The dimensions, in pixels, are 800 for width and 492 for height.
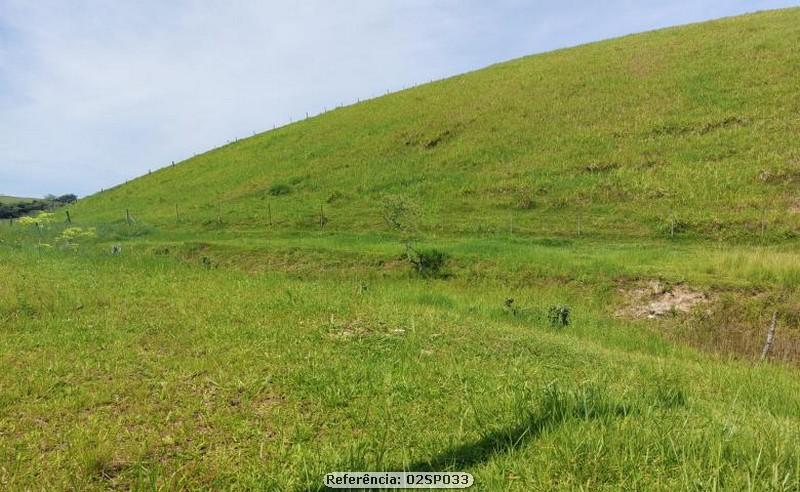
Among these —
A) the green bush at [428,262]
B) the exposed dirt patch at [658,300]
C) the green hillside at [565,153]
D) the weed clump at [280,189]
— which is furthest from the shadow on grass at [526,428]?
the weed clump at [280,189]

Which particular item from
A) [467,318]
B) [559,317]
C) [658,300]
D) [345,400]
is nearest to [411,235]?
[658,300]

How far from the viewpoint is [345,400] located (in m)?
5.70

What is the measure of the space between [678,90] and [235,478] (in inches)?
1602

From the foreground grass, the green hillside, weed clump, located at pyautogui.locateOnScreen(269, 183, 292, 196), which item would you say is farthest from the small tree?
weed clump, located at pyautogui.locateOnScreen(269, 183, 292, 196)

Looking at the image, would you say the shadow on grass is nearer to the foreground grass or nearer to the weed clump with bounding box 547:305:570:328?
the foreground grass

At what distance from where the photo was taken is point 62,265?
50.8 feet

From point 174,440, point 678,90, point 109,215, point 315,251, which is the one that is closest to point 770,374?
point 174,440

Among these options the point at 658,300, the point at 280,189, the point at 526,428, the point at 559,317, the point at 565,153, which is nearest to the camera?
the point at 526,428

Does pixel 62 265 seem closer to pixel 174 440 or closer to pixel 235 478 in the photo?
pixel 174 440

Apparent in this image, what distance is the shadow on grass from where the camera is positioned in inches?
153

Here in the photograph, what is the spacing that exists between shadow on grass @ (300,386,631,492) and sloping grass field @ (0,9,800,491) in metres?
0.03

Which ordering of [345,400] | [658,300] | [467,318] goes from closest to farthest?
[345,400]
[467,318]
[658,300]

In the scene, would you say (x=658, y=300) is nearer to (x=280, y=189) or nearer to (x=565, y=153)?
(x=565, y=153)

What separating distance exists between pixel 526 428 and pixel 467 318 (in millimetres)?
7158
